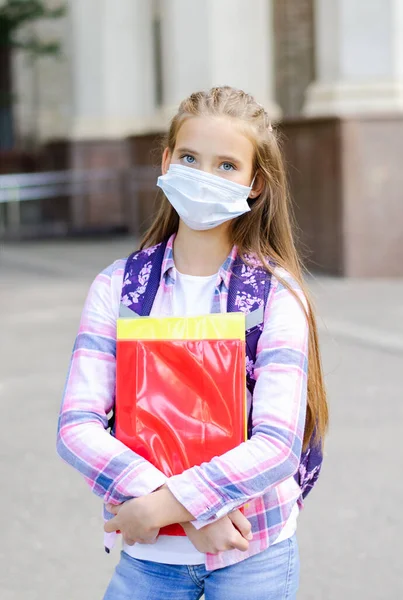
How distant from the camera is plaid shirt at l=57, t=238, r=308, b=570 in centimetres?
200

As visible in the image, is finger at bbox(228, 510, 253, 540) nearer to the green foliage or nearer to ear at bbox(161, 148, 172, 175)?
ear at bbox(161, 148, 172, 175)

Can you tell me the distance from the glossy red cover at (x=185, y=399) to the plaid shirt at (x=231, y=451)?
4 cm

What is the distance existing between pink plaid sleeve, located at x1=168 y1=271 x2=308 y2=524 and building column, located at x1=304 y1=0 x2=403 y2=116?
9296 millimetres

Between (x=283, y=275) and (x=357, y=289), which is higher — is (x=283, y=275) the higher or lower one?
the higher one

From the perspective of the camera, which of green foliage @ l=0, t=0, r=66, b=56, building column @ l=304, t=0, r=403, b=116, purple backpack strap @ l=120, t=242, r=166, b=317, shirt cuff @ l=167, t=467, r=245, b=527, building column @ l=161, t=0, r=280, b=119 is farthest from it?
green foliage @ l=0, t=0, r=66, b=56

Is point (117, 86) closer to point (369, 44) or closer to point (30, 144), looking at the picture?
point (30, 144)

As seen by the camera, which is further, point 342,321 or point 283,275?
point 342,321

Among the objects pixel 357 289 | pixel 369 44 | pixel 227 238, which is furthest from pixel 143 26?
pixel 227 238

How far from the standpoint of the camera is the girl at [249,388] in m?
2.02

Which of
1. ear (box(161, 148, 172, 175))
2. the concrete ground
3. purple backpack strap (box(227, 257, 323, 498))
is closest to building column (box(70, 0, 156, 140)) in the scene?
the concrete ground

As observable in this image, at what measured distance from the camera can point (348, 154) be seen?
10984mm

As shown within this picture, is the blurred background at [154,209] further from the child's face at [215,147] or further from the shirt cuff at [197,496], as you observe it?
the shirt cuff at [197,496]

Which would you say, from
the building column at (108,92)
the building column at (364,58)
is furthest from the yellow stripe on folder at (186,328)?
the building column at (108,92)

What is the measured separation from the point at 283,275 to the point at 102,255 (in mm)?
12629
